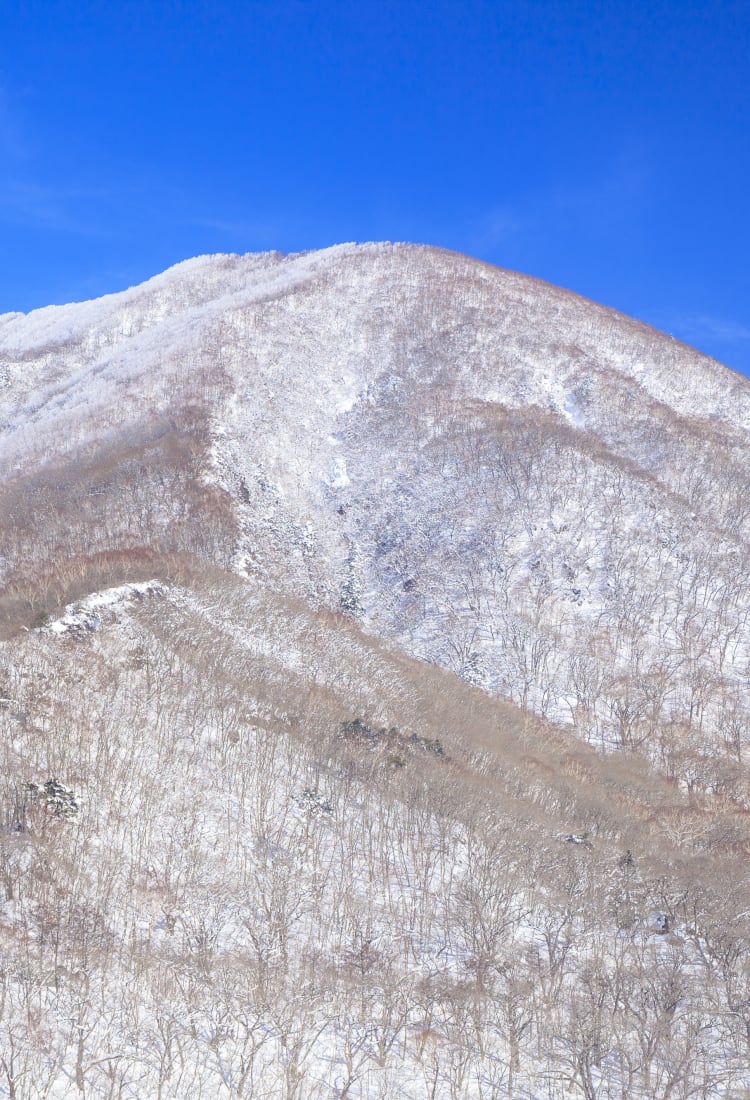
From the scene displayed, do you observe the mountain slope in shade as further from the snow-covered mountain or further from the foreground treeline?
the foreground treeline

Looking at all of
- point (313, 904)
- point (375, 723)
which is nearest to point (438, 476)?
point (375, 723)

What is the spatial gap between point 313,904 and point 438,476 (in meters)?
52.6

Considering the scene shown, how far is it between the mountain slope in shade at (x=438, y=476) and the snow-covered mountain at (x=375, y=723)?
1.23 ft

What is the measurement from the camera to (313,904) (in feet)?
59.4

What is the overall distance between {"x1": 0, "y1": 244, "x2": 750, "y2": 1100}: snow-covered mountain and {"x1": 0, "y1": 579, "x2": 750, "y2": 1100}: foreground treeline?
0.11 meters

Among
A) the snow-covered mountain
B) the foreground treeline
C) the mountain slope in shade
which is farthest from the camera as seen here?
the mountain slope in shade

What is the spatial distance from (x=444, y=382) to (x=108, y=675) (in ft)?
204

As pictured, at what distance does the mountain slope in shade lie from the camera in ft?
164

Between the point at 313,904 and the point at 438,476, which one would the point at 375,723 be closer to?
the point at 313,904

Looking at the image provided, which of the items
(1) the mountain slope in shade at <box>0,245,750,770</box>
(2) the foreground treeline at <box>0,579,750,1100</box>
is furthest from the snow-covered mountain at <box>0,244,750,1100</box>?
(1) the mountain slope in shade at <box>0,245,750,770</box>

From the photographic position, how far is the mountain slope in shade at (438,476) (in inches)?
1967

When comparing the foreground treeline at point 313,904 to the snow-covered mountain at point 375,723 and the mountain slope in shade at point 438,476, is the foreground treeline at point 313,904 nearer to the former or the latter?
the snow-covered mountain at point 375,723

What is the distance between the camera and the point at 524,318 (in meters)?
92.4

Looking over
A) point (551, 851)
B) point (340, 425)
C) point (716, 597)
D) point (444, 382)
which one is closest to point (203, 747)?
point (551, 851)
